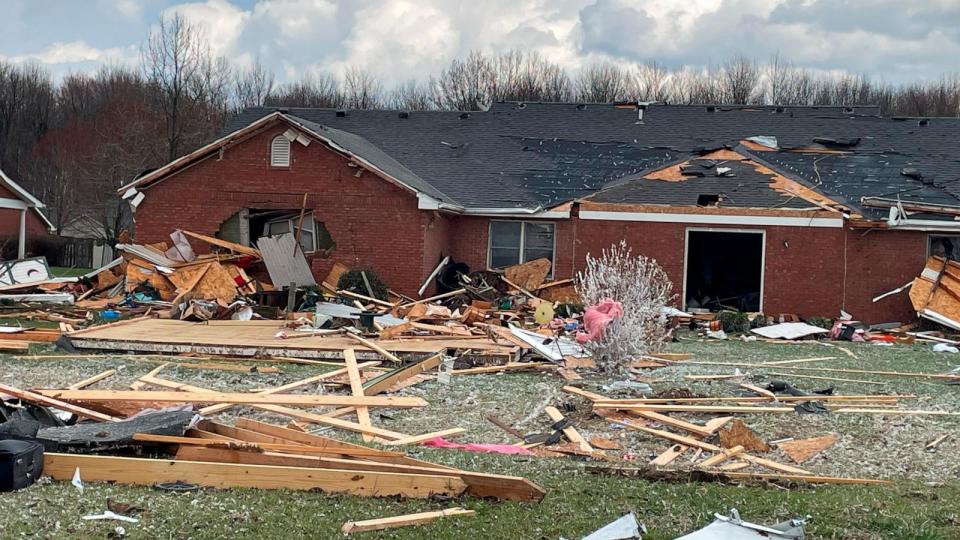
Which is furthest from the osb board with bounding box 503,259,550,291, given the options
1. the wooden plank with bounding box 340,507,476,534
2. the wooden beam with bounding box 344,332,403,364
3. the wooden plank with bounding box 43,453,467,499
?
the wooden plank with bounding box 340,507,476,534

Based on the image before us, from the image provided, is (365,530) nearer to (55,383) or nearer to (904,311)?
(55,383)

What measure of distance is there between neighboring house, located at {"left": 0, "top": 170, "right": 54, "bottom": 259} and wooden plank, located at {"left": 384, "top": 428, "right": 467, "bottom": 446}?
20.4m

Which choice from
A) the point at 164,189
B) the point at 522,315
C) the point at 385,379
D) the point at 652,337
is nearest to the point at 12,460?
the point at 385,379

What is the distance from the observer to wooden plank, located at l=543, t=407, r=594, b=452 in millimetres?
8616

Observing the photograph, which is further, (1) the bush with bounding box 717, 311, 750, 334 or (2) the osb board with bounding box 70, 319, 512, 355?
(1) the bush with bounding box 717, 311, 750, 334

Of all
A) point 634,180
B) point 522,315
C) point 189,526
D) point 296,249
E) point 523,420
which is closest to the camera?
point 189,526

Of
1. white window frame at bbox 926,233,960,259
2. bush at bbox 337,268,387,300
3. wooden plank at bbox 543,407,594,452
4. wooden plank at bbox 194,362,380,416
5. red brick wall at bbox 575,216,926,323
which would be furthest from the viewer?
red brick wall at bbox 575,216,926,323

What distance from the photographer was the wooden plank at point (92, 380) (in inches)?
434

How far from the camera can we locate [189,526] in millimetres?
5809

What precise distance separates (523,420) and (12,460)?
4.98m

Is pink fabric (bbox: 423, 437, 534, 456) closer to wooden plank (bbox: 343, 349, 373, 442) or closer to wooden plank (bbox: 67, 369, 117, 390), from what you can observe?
wooden plank (bbox: 343, 349, 373, 442)

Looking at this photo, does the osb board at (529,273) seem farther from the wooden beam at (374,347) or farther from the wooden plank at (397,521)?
the wooden plank at (397,521)

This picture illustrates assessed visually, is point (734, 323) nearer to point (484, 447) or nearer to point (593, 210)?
A: point (593, 210)

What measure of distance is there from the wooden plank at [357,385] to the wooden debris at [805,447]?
3784 mm
